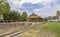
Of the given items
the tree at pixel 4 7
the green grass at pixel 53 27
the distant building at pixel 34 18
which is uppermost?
the tree at pixel 4 7

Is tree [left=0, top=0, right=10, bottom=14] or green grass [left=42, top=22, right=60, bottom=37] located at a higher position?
tree [left=0, top=0, right=10, bottom=14]

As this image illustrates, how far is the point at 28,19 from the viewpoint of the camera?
4.85 meters

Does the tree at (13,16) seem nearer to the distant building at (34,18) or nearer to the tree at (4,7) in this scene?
the distant building at (34,18)

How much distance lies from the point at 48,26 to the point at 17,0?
48.5 inches

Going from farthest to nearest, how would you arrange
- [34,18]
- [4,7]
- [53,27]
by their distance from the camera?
1. [4,7]
2. [53,27]
3. [34,18]

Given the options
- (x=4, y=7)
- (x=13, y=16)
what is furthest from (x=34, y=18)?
(x=4, y=7)

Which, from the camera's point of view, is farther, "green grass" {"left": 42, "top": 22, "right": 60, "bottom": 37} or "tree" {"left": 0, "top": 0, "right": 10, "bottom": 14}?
"tree" {"left": 0, "top": 0, "right": 10, "bottom": 14}

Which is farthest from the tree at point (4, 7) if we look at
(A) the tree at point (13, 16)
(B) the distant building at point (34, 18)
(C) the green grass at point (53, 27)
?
(C) the green grass at point (53, 27)

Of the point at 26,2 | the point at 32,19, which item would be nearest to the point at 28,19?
the point at 32,19

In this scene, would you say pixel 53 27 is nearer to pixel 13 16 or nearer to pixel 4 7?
pixel 13 16

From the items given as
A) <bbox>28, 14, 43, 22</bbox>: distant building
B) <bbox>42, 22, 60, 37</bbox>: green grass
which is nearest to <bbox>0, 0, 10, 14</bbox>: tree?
<bbox>28, 14, 43, 22</bbox>: distant building

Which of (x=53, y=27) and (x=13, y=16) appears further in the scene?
(x=53, y=27)

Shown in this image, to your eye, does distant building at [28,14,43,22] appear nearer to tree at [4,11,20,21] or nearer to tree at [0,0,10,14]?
tree at [4,11,20,21]

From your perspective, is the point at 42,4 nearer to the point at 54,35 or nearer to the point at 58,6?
the point at 58,6
